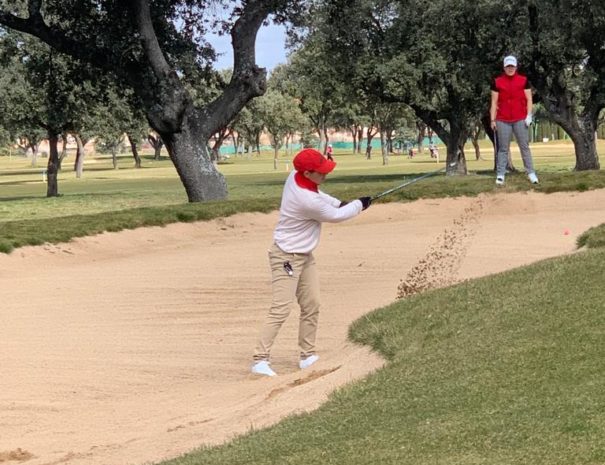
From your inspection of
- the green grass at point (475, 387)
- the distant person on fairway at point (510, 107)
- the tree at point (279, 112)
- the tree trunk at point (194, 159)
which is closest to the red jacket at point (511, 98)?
the distant person on fairway at point (510, 107)

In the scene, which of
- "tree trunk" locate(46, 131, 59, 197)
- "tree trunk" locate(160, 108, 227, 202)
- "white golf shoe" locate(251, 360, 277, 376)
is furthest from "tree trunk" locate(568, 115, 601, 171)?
"white golf shoe" locate(251, 360, 277, 376)

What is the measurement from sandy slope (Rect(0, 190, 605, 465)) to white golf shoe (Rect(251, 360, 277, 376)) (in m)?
0.14

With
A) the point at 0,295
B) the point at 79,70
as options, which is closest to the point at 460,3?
the point at 79,70

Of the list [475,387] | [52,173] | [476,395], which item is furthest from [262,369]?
[52,173]

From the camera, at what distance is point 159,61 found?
19.4 meters

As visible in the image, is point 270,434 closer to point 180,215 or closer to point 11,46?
point 180,215

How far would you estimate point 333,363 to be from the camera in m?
7.00

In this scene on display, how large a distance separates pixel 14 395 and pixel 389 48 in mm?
30388

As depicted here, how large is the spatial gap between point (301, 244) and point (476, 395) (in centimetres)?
280

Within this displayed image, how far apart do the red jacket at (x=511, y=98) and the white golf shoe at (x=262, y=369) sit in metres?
6.78

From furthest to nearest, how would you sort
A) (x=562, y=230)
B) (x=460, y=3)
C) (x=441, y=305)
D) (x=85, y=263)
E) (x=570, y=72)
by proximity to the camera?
(x=570, y=72)
(x=460, y=3)
(x=562, y=230)
(x=85, y=263)
(x=441, y=305)

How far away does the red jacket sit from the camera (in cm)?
1228

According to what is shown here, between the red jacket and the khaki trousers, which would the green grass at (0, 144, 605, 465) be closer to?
the khaki trousers

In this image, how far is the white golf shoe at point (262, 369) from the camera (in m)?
7.15
